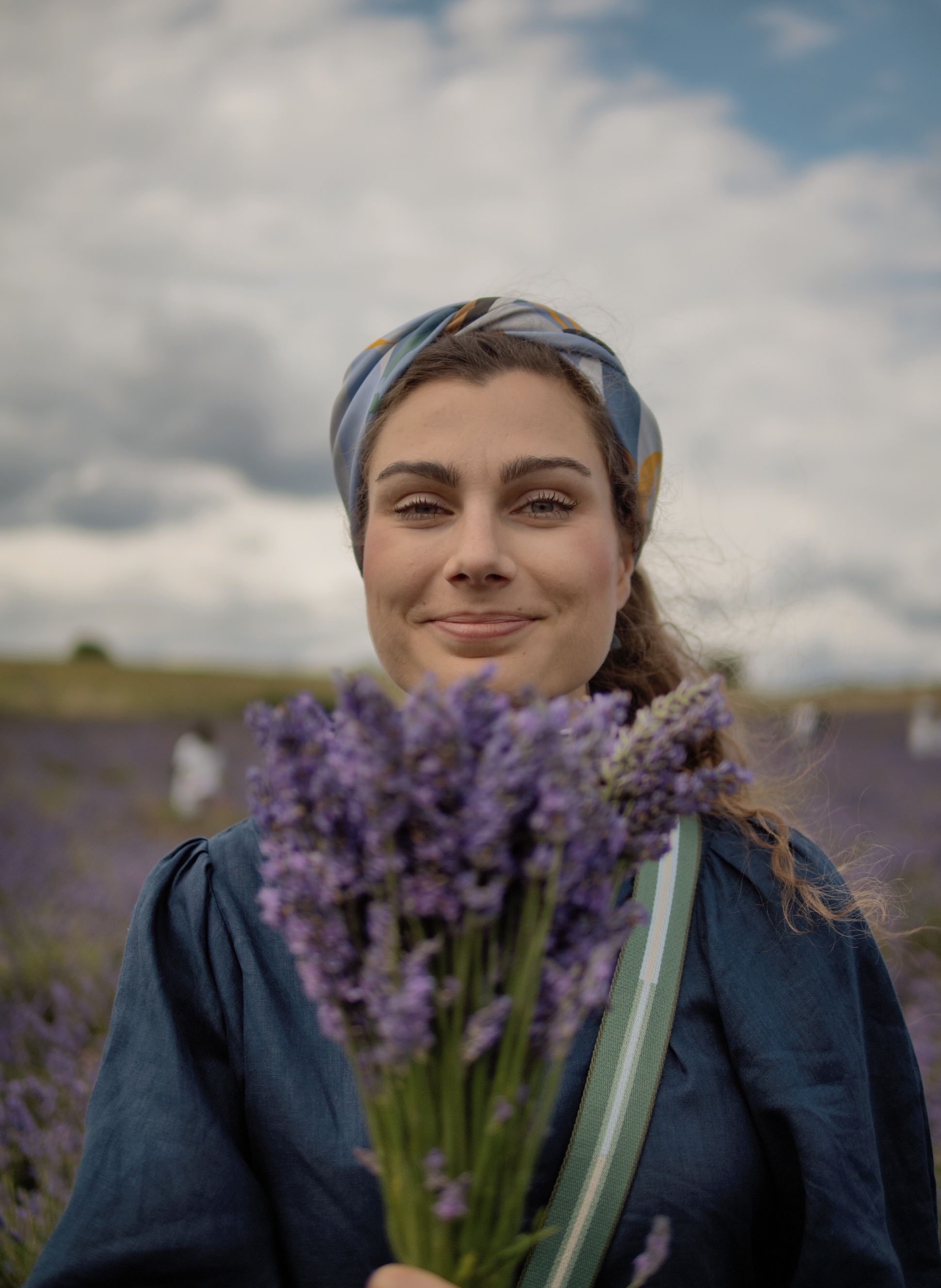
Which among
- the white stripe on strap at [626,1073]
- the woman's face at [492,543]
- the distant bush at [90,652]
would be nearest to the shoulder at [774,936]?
the white stripe on strap at [626,1073]

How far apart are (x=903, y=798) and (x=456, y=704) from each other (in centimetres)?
1127

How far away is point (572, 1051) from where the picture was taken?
4.91 feet

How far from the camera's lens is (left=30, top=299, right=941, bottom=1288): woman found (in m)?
1.39

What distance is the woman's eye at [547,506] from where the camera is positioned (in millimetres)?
1598

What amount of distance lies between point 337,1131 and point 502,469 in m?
1.15

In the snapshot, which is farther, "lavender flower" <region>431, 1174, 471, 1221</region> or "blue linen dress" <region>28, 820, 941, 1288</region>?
"blue linen dress" <region>28, 820, 941, 1288</region>

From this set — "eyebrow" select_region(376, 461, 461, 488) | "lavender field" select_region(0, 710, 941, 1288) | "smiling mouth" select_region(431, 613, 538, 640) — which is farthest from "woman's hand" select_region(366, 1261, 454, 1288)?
"lavender field" select_region(0, 710, 941, 1288)

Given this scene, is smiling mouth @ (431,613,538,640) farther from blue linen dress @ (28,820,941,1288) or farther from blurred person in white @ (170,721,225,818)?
blurred person in white @ (170,721,225,818)

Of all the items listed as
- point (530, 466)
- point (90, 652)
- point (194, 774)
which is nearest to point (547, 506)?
point (530, 466)

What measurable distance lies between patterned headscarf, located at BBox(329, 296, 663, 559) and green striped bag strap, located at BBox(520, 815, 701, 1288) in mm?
921

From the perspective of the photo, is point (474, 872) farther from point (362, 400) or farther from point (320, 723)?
point (362, 400)

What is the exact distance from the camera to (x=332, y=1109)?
1456mm

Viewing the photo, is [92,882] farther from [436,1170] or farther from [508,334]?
[436,1170]

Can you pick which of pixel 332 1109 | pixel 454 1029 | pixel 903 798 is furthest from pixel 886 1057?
pixel 903 798
